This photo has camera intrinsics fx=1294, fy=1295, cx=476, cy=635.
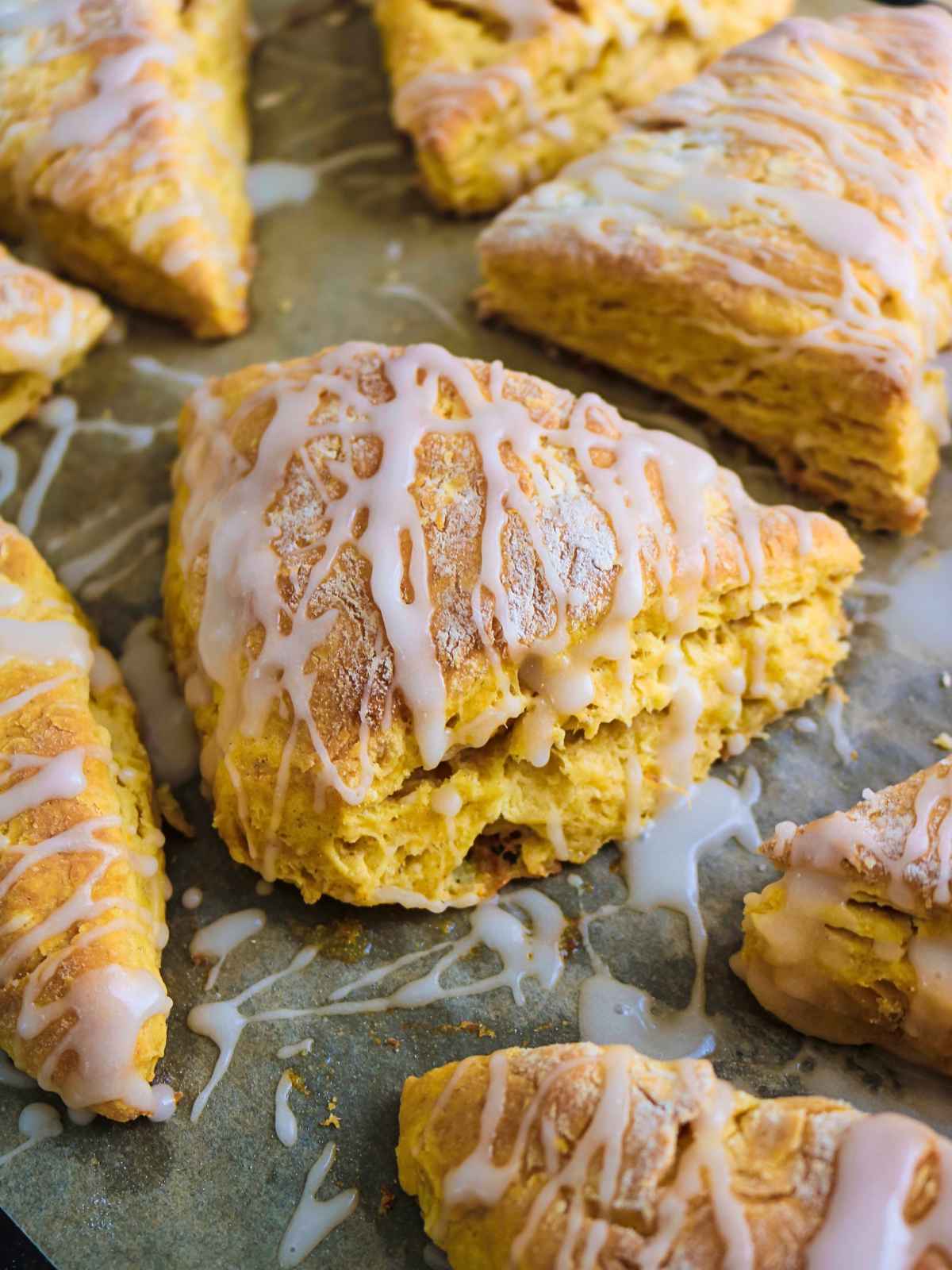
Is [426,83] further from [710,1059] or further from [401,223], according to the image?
[710,1059]

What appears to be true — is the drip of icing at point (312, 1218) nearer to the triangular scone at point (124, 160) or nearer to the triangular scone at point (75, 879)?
the triangular scone at point (75, 879)

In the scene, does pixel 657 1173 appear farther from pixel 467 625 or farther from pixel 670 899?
pixel 467 625

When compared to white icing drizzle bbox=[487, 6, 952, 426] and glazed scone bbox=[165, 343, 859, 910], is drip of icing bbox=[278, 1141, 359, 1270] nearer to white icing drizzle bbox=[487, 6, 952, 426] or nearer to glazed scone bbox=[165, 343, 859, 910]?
glazed scone bbox=[165, 343, 859, 910]

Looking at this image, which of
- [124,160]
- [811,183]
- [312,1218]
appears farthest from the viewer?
[124,160]

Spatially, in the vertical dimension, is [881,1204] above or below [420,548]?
below

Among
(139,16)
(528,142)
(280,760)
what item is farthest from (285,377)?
(139,16)

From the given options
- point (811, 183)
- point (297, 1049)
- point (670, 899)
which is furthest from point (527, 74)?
point (297, 1049)

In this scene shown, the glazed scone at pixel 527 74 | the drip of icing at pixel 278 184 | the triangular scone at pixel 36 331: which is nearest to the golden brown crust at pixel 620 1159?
the triangular scone at pixel 36 331
